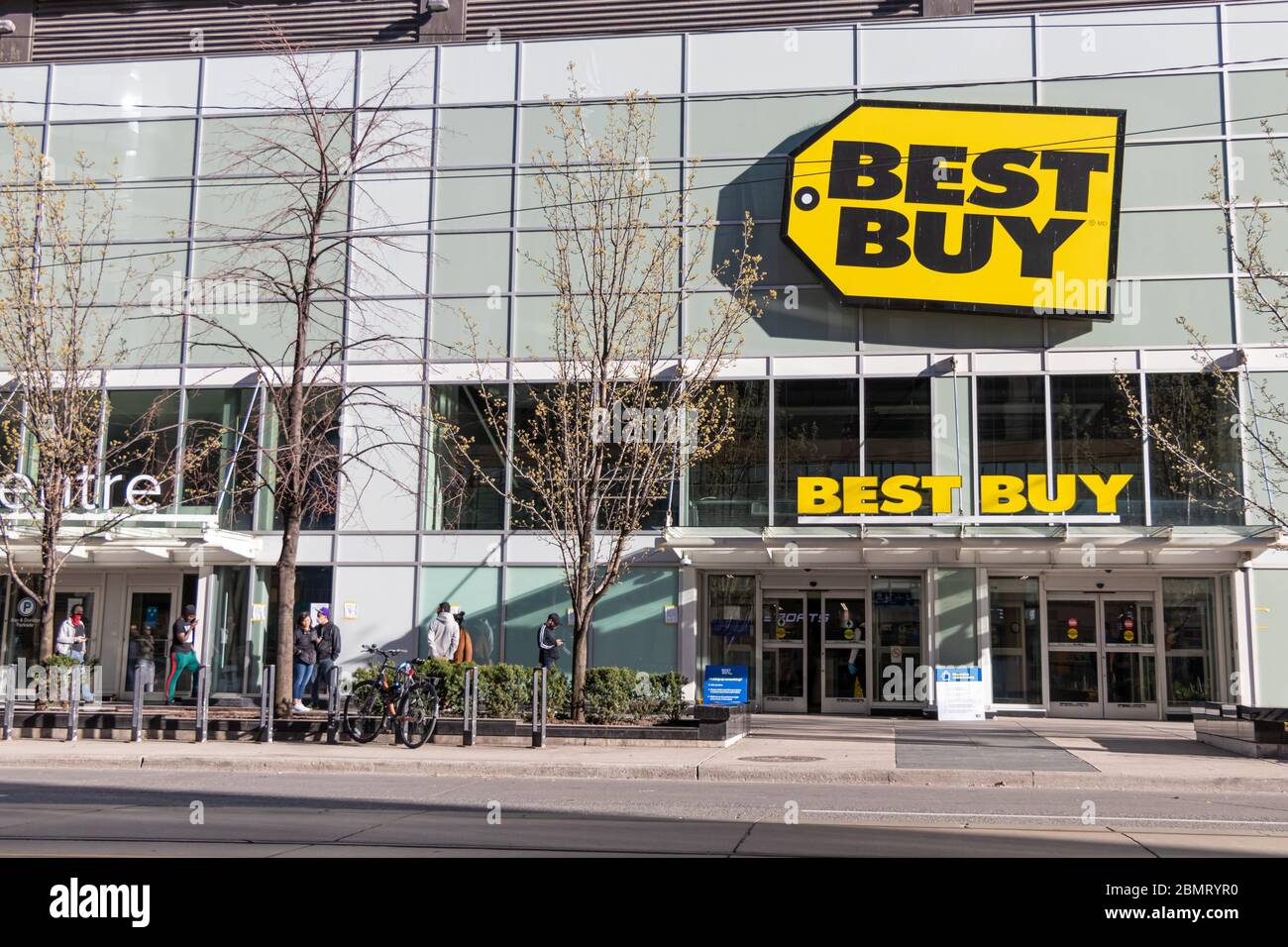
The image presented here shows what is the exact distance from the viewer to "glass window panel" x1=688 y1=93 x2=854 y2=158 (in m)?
24.2

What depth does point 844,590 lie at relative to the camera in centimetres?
2345

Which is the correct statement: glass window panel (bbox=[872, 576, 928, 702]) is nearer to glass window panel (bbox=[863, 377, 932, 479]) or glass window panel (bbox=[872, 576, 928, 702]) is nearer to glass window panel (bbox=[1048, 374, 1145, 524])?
glass window panel (bbox=[863, 377, 932, 479])

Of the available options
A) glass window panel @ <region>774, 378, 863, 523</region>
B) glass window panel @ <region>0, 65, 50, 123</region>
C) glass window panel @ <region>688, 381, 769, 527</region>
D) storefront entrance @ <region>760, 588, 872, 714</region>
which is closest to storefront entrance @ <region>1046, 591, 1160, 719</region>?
storefront entrance @ <region>760, 588, 872, 714</region>

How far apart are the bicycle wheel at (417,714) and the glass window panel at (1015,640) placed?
35.7ft

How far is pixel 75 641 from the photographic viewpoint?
73.7ft

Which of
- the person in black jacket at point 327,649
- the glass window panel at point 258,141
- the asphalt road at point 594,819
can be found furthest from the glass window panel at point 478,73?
the asphalt road at point 594,819

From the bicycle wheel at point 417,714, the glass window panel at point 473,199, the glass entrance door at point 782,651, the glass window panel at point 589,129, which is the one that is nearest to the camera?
the bicycle wheel at point 417,714

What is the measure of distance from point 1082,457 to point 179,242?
61.5 feet

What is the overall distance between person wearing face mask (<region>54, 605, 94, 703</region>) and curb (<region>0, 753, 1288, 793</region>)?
19.5 ft

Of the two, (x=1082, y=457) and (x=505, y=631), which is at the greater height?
(x=1082, y=457)

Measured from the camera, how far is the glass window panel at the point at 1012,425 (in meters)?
22.6

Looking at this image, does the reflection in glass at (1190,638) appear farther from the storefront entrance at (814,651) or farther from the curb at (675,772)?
the curb at (675,772)
